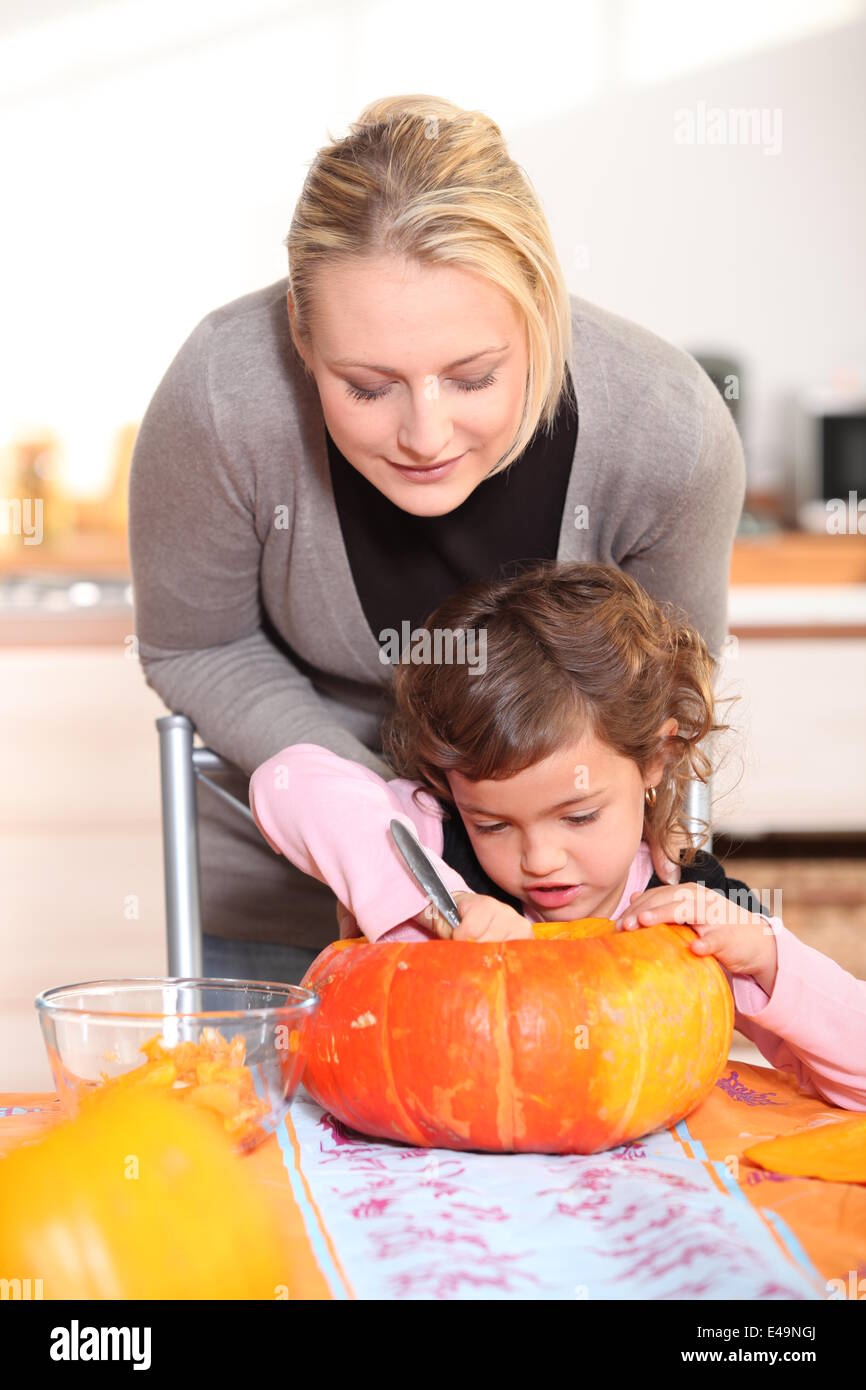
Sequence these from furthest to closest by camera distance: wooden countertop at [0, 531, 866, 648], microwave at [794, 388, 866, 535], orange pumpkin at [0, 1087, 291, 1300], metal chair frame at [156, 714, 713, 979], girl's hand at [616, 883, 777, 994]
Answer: microwave at [794, 388, 866, 535] < wooden countertop at [0, 531, 866, 648] < metal chair frame at [156, 714, 713, 979] < girl's hand at [616, 883, 777, 994] < orange pumpkin at [0, 1087, 291, 1300]

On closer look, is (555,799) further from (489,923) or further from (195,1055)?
(195,1055)

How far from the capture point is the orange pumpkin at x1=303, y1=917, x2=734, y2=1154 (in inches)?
26.7

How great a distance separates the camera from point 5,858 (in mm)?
2223

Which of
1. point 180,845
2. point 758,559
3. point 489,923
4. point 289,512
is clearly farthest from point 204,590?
point 758,559

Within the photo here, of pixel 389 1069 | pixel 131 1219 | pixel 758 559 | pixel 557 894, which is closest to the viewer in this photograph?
pixel 131 1219

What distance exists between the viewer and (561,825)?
889 mm

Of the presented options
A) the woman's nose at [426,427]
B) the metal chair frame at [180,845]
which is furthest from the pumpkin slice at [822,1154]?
the metal chair frame at [180,845]

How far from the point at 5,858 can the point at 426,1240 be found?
1797 millimetres

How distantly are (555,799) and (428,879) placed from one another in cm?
12

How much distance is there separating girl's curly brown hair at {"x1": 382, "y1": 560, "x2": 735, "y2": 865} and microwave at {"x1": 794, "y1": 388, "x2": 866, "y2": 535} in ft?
8.26

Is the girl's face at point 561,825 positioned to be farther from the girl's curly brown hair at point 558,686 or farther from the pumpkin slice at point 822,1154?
the pumpkin slice at point 822,1154

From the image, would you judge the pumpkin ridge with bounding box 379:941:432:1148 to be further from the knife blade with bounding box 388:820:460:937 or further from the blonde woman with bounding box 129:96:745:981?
the blonde woman with bounding box 129:96:745:981

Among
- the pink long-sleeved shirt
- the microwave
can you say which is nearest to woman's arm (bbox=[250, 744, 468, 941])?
the pink long-sleeved shirt
